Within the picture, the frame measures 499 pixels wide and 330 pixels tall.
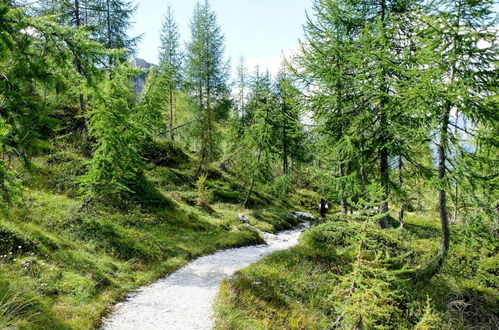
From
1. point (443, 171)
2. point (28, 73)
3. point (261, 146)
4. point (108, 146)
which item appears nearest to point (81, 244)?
point (108, 146)

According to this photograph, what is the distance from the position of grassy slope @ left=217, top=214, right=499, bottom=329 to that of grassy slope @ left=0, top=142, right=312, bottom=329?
3338 millimetres

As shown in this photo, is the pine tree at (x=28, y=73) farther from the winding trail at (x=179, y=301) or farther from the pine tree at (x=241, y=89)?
the pine tree at (x=241, y=89)

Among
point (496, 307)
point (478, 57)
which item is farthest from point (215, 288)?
point (478, 57)

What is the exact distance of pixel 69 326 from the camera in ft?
20.1

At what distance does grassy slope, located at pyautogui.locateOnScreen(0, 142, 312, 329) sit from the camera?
6.55 meters

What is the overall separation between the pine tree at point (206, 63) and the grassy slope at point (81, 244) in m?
10.9

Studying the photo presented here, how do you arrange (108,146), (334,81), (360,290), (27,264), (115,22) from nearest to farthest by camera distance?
(360,290) < (27,264) < (108,146) < (334,81) < (115,22)

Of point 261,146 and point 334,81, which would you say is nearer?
point 334,81

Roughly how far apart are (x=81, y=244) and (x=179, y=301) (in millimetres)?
4601

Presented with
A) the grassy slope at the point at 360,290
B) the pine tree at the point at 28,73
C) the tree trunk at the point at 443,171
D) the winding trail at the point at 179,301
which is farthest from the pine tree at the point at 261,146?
the pine tree at the point at 28,73

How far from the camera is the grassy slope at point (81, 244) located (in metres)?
6.55

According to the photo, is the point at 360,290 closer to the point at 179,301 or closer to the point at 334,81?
the point at 179,301

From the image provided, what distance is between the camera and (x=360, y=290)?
20.4 feet

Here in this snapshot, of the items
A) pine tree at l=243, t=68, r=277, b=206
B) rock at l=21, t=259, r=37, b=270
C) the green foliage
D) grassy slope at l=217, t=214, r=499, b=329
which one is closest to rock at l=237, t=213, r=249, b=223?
pine tree at l=243, t=68, r=277, b=206
